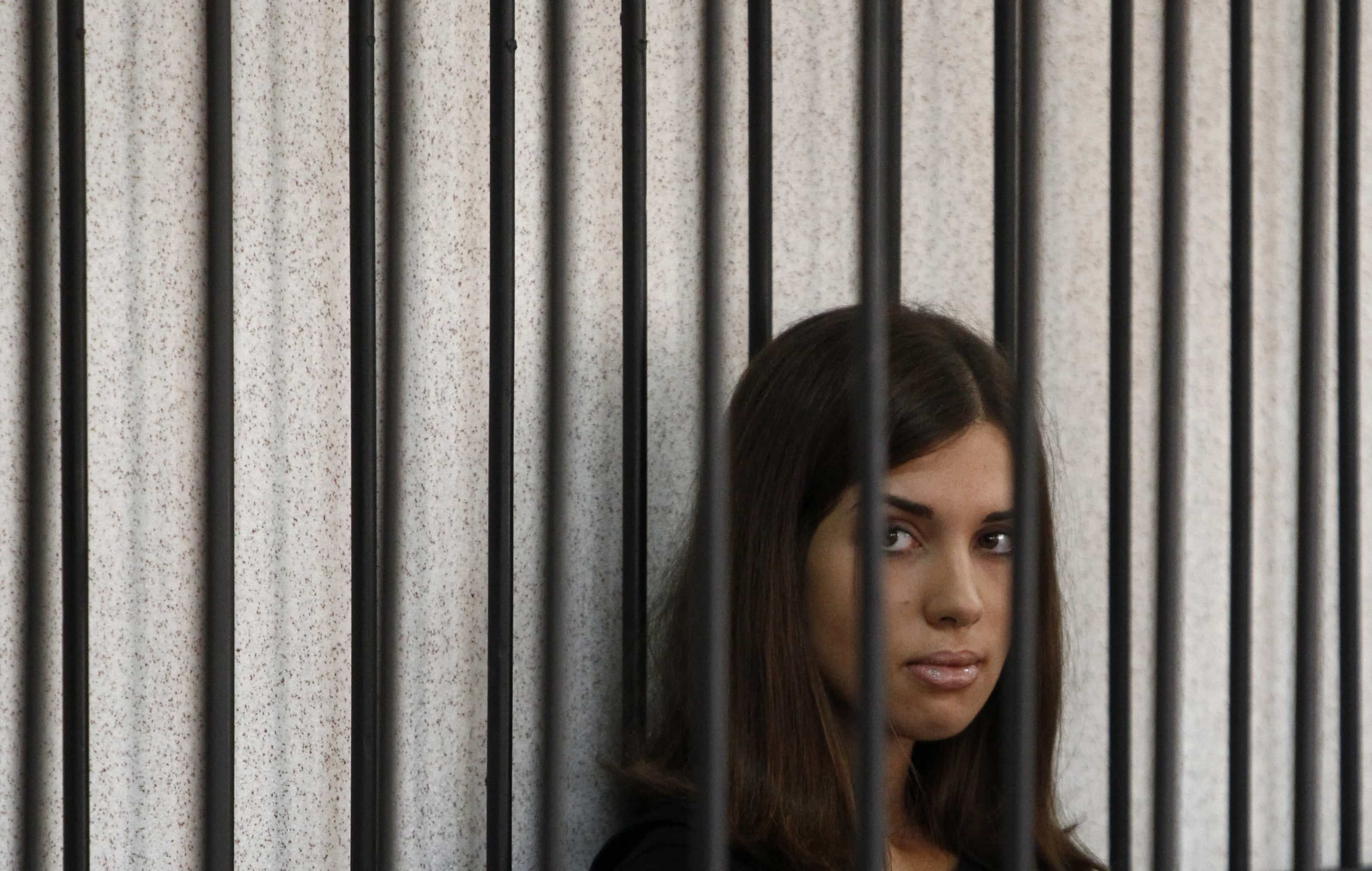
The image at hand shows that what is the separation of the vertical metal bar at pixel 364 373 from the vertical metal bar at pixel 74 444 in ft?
0.51

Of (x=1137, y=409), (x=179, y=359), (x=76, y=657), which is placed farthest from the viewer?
(x=1137, y=409)

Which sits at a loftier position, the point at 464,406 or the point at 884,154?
the point at 884,154

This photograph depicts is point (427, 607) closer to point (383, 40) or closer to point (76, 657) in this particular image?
point (76, 657)

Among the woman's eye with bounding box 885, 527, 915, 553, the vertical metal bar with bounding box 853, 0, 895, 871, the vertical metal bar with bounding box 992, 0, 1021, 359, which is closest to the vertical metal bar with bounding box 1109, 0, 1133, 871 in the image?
the vertical metal bar with bounding box 992, 0, 1021, 359

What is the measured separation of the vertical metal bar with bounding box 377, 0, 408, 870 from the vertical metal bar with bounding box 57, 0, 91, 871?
188 millimetres

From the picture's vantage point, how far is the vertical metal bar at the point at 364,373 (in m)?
0.73

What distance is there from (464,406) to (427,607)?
152 mm

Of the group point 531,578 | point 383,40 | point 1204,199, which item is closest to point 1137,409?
point 1204,199

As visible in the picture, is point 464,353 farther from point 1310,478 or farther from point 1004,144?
point 1310,478

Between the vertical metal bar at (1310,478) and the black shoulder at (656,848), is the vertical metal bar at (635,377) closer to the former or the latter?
the black shoulder at (656,848)

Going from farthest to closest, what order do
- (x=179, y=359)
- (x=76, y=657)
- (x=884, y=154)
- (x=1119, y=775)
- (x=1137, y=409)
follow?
(x=1137, y=409), (x=1119, y=775), (x=179, y=359), (x=76, y=657), (x=884, y=154)

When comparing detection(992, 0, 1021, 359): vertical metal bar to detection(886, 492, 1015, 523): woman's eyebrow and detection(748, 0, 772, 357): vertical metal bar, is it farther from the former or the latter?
detection(886, 492, 1015, 523): woman's eyebrow

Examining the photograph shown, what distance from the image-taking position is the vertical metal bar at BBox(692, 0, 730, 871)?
0.58m

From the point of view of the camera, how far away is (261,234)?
3.08 feet
